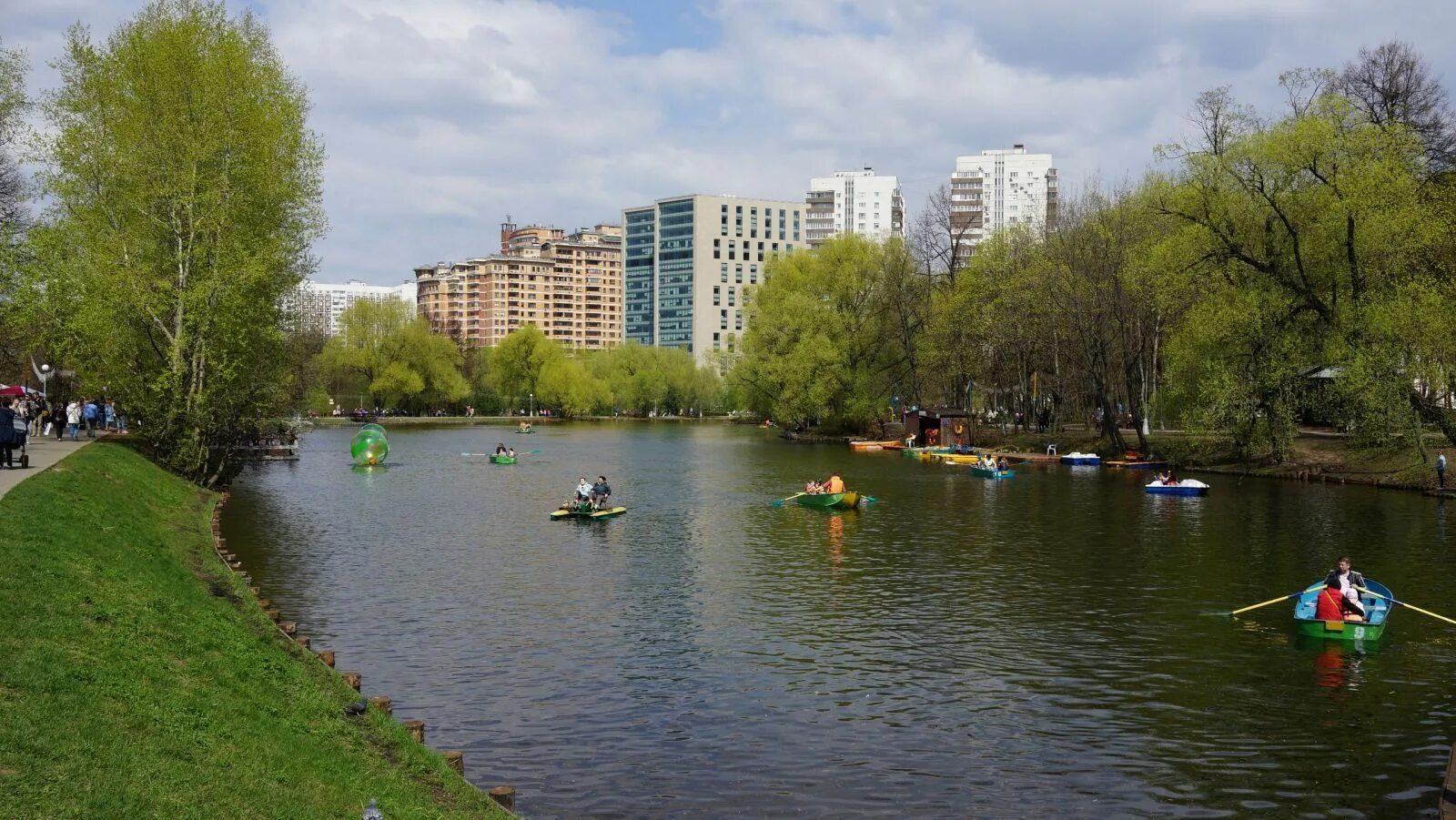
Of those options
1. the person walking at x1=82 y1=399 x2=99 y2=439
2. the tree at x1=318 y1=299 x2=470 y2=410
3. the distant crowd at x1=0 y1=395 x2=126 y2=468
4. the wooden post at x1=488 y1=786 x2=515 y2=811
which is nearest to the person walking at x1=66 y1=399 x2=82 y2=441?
the distant crowd at x1=0 y1=395 x2=126 y2=468

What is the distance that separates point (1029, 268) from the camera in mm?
83938

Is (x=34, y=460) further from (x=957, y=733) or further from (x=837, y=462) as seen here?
(x=837, y=462)

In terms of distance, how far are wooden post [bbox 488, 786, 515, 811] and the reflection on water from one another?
0.79 meters

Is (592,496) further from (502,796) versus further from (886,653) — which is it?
(502,796)

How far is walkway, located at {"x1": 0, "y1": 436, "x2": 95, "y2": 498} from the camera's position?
27781mm

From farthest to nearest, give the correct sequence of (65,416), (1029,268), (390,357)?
1. (390,357)
2. (1029,268)
3. (65,416)

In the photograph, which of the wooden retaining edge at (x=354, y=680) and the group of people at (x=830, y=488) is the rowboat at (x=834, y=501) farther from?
the wooden retaining edge at (x=354, y=680)

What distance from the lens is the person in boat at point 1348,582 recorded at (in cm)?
2509

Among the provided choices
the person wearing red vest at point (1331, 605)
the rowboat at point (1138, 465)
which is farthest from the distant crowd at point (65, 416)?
the rowboat at point (1138, 465)

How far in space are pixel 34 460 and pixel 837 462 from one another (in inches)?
2075

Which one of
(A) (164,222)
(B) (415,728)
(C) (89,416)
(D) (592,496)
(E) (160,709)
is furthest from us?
(C) (89,416)

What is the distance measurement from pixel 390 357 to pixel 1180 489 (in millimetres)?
125991

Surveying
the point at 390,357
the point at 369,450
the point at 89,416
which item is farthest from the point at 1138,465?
the point at 390,357

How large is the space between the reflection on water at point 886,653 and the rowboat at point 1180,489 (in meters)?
6.62
